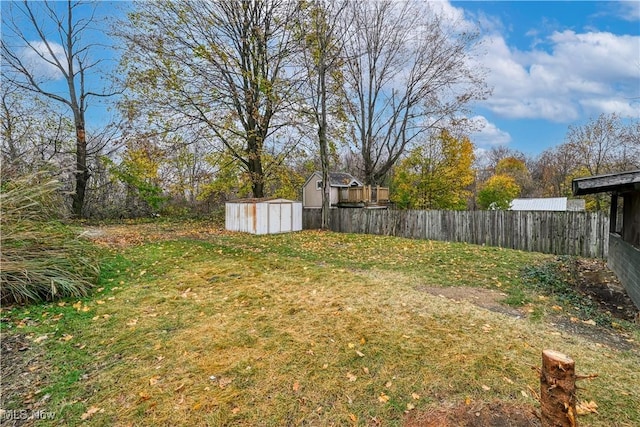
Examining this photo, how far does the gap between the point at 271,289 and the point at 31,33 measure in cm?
1784

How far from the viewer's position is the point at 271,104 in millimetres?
13039

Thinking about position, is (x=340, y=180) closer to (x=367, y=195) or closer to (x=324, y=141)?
(x=367, y=195)

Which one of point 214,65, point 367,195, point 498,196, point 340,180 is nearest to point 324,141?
point 214,65

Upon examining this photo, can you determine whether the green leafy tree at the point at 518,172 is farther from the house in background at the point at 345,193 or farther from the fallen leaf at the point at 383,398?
the fallen leaf at the point at 383,398

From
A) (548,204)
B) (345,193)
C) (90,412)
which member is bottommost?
(90,412)

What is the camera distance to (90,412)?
6.93ft

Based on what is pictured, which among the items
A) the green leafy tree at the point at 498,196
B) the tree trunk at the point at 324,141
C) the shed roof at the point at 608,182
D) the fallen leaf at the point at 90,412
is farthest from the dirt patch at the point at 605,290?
the green leafy tree at the point at 498,196

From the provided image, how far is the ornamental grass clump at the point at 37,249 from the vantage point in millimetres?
3969

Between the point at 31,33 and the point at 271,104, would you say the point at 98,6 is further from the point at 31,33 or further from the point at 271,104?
the point at 271,104

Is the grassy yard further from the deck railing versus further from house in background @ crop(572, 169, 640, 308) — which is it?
the deck railing

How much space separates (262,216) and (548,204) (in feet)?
76.6

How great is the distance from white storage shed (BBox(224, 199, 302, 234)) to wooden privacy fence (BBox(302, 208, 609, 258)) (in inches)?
99.0

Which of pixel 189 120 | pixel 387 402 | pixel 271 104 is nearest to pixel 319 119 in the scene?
pixel 271 104

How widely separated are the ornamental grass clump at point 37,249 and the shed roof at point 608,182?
7.64 meters
